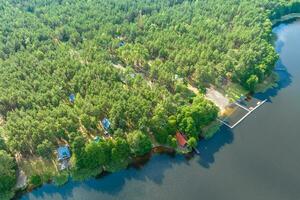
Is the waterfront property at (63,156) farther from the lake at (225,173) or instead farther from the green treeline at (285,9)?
the green treeline at (285,9)

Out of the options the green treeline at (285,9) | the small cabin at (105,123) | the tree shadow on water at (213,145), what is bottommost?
the small cabin at (105,123)

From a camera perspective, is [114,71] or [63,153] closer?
[63,153]

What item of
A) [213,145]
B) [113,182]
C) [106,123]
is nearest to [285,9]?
[213,145]

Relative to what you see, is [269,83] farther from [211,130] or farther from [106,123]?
[106,123]

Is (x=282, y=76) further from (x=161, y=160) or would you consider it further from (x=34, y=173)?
(x=34, y=173)

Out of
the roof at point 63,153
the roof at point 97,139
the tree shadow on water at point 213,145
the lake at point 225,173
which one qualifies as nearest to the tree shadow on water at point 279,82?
the lake at point 225,173

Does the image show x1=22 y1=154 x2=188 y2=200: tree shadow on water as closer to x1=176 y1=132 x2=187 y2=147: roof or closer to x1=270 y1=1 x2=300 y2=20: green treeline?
x1=176 y1=132 x2=187 y2=147: roof

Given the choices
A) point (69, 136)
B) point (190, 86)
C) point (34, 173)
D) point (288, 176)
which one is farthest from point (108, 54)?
point (288, 176)

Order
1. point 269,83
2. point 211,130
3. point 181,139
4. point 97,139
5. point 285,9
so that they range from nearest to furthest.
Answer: point 97,139, point 181,139, point 211,130, point 269,83, point 285,9
